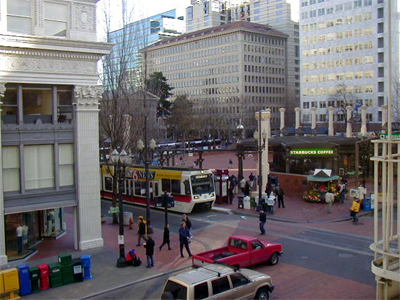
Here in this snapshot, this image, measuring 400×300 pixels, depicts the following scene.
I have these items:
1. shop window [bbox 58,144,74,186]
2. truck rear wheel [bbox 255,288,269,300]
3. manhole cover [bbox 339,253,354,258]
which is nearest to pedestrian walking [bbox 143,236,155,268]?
shop window [bbox 58,144,74,186]

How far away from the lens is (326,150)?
3450cm

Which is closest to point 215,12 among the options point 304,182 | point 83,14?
point 304,182

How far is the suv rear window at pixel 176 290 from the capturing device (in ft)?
35.9

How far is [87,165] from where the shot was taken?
19.0 metres

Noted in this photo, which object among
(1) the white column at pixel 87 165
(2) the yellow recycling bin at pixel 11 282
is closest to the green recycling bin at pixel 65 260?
(2) the yellow recycling bin at pixel 11 282

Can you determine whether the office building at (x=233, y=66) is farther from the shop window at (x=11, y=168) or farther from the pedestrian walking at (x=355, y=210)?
the shop window at (x=11, y=168)

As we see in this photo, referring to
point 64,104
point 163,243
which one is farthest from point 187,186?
point 64,104

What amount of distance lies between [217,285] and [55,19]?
1302 centimetres

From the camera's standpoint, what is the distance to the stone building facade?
1739 cm

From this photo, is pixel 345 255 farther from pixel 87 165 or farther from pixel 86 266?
pixel 87 165

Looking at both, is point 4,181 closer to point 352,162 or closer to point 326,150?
point 326,150

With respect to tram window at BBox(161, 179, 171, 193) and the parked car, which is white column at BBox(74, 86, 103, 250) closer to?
tram window at BBox(161, 179, 171, 193)

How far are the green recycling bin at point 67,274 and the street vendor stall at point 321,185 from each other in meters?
19.2

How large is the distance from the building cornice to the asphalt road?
9.83 m
